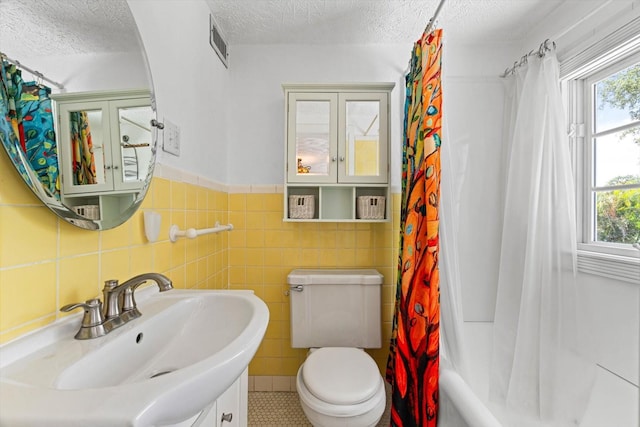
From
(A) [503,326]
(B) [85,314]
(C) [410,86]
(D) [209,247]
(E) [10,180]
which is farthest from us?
(D) [209,247]

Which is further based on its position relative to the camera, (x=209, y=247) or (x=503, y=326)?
(x=209, y=247)

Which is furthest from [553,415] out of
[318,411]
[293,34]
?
[293,34]

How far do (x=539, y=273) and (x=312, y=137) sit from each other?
1.26 meters

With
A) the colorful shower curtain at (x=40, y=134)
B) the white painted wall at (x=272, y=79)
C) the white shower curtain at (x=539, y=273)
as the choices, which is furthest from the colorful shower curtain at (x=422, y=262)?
the colorful shower curtain at (x=40, y=134)

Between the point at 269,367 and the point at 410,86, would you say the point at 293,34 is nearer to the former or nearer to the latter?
the point at 410,86

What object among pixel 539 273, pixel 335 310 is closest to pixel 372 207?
pixel 335 310

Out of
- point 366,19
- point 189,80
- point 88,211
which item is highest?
point 366,19

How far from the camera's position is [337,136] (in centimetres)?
163

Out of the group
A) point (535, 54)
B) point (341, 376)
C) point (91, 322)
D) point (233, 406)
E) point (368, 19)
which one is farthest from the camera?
point (368, 19)

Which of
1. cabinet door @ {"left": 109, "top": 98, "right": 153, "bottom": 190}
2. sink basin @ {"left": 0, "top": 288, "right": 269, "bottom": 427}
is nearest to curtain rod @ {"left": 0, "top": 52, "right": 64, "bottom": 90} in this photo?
cabinet door @ {"left": 109, "top": 98, "right": 153, "bottom": 190}

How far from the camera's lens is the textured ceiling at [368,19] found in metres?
1.46

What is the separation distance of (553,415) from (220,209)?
1693 mm

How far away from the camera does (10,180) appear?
53 centimetres

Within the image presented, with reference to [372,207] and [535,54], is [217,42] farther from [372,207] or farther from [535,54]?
[535,54]
